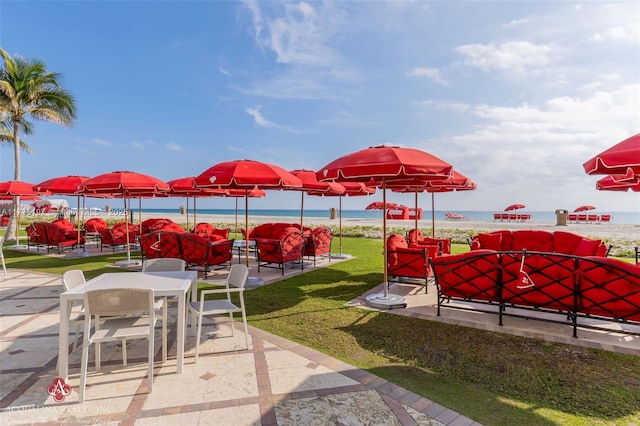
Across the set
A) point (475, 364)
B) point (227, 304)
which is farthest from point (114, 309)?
point (475, 364)

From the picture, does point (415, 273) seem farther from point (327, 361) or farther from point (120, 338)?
point (120, 338)

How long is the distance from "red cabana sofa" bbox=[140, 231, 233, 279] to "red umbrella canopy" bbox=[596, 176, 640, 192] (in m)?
8.52

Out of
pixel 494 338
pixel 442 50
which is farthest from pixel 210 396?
Answer: pixel 442 50

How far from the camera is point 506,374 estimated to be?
3.28 metres

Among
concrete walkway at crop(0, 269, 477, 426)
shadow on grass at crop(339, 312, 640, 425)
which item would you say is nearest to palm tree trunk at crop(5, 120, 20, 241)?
concrete walkway at crop(0, 269, 477, 426)

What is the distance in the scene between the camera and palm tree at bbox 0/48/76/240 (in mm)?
16156

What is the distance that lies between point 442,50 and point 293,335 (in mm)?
→ 9774

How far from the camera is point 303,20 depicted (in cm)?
1006

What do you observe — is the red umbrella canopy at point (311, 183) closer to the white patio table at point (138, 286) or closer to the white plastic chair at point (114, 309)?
the white patio table at point (138, 286)

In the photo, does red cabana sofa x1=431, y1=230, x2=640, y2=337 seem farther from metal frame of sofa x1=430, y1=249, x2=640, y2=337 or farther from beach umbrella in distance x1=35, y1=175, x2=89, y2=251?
beach umbrella in distance x1=35, y1=175, x2=89, y2=251

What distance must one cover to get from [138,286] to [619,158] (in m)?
5.45

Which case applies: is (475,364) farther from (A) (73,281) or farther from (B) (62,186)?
(B) (62,186)

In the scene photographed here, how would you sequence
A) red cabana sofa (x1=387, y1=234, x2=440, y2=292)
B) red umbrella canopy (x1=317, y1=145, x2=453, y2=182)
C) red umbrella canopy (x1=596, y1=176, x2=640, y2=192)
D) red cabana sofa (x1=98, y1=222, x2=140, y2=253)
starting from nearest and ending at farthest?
red umbrella canopy (x1=317, y1=145, x2=453, y2=182)
red umbrella canopy (x1=596, y1=176, x2=640, y2=192)
red cabana sofa (x1=387, y1=234, x2=440, y2=292)
red cabana sofa (x1=98, y1=222, x2=140, y2=253)

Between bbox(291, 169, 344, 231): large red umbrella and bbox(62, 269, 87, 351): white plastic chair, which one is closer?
bbox(62, 269, 87, 351): white plastic chair
